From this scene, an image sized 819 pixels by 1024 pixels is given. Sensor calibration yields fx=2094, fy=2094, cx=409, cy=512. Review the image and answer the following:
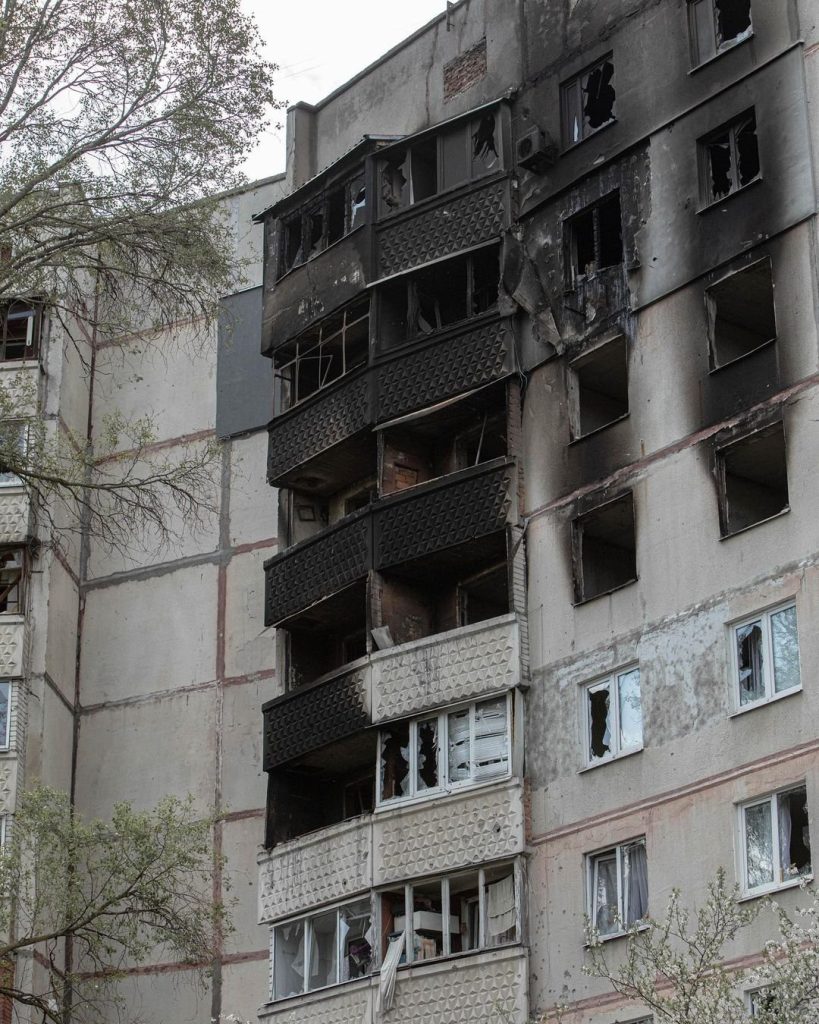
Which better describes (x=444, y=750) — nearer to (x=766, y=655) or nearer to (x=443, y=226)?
(x=766, y=655)

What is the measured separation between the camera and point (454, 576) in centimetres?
3525

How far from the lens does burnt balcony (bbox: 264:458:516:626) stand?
33812 millimetres

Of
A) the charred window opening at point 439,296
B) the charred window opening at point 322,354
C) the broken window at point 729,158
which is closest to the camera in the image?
the broken window at point 729,158

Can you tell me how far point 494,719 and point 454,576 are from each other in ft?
11.6

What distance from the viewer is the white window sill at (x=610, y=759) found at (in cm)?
3017

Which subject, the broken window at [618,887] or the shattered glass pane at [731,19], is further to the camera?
the shattered glass pane at [731,19]

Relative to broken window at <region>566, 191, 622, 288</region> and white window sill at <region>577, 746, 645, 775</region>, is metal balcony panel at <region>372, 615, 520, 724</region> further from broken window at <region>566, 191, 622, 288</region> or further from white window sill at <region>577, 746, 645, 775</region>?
broken window at <region>566, 191, 622, 288</region>

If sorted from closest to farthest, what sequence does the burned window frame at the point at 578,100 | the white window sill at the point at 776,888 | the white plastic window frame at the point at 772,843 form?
the white window sill at the point at 776,888, the white plastic window frame at the point at 772,843, the burned window frame at the point at 578,100

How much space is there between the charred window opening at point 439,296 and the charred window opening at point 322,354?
2.00ft

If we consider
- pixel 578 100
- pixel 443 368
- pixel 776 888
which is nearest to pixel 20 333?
pixel 443 368

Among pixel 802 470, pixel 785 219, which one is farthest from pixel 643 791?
pixel 785 219

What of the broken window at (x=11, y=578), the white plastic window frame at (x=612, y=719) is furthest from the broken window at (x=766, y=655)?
the broken window at (x=11, y=578)

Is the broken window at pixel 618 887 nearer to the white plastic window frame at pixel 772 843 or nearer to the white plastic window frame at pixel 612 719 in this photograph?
the white plastic window frame at pixel 612 719

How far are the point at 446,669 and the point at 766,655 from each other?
20.3ft
